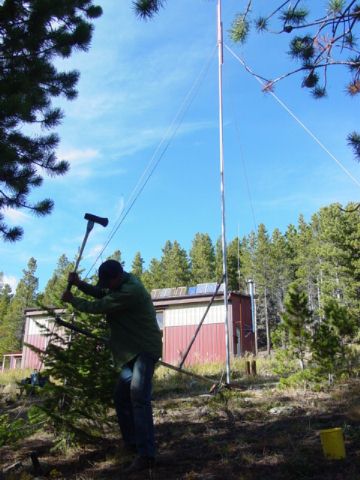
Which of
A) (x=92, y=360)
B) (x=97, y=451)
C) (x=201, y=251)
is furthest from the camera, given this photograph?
(x=201, y=251)

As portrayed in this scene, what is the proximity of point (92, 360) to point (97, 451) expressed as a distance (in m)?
0.85

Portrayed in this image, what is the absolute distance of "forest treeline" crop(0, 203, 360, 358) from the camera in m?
37.8

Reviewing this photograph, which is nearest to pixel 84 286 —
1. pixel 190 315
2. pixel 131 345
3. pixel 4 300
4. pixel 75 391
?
pixel 131 345

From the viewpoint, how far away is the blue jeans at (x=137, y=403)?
3.78 metres

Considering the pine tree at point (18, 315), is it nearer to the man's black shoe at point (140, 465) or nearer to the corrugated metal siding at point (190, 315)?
the corrugated metal siding at point (190, 315)

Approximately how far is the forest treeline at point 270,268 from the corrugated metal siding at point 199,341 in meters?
18.2

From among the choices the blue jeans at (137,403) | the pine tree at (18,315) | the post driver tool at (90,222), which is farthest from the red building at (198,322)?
the pine tree at (18,315)

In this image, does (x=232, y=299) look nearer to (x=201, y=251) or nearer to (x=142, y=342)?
(x=142, y=342)

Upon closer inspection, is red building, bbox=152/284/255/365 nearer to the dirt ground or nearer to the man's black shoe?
the dirt ground

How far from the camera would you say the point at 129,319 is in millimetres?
4105

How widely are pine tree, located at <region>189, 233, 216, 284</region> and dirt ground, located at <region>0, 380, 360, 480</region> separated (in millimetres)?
55683

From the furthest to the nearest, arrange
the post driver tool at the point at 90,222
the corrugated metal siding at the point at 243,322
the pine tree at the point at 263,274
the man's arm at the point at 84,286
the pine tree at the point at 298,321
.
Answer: the pine tree at the point at 263,274 → the corrugated metal siding at the point at 243,322 → the pine tree at the point at 298,321 → the post driver tool at the point at 90,222 → the man's arm at the point at 84,286

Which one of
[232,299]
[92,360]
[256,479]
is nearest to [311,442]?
[256,479]

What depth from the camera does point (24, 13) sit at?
611 cm
